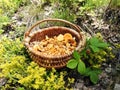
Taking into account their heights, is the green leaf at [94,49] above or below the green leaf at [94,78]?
above

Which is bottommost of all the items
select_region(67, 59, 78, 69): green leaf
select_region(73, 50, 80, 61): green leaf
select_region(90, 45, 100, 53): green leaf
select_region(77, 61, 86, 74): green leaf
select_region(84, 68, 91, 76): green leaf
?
select_region(84, 68, 91, 76): green leaf

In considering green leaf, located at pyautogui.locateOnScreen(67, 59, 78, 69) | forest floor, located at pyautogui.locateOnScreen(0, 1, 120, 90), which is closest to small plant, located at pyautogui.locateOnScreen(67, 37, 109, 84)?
green leaf, located at pyautogui.locateOnScreen(67, 59, 78, 69)

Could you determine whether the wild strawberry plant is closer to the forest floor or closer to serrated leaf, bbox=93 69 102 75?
serrated leaf, bbox=93 69 102 75

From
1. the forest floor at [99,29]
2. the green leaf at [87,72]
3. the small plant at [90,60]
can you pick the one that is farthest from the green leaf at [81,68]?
the forest floor at [99,29]

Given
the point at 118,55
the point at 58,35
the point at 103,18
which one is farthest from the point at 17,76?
the point at 103,18

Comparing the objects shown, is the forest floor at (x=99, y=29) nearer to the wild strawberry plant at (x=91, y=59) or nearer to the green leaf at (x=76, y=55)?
the wild strawberry plant at (x=91, y=59)

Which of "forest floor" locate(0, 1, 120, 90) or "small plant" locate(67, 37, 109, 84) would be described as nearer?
"small plant" locate(67, 37, 109, 84)

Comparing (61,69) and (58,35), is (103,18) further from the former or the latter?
(61,69)

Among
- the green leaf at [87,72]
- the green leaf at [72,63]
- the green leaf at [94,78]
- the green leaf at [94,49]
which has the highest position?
the green leaf at [94,49]
